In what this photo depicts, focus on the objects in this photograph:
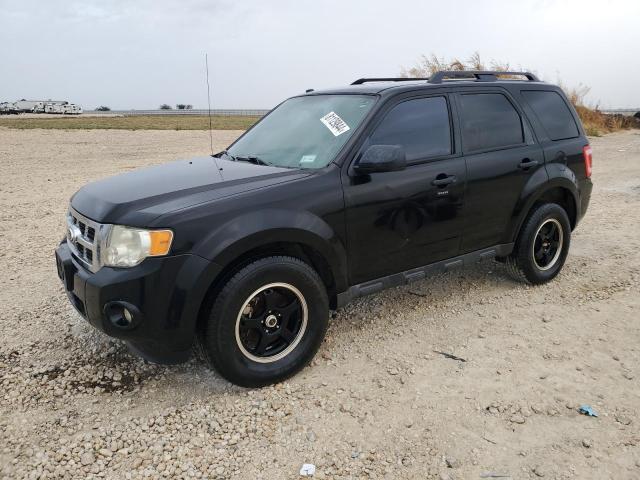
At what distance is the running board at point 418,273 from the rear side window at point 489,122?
33.9 inches

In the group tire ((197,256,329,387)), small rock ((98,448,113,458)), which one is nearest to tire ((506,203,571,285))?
tire ((197,256,329,387))

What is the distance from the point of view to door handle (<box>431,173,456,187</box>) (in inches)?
151

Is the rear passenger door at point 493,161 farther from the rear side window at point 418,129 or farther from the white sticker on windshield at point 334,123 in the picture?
the white sticker on windshield at point 334,123

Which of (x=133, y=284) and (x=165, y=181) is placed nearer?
(x=133, y=284)

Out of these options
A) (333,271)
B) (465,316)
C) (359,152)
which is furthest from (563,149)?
(333,271)

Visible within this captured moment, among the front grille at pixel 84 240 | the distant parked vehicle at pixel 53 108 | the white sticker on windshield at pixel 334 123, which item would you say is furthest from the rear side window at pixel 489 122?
the distant parked vehicle at pixel 53 108

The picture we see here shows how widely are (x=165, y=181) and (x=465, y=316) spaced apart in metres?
2.59

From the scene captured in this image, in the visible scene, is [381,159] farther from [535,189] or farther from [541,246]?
[541,246]

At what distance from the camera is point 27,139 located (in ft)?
66.2

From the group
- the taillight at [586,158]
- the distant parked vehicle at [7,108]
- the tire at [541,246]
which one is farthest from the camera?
the distant parked vehicle at [7,108]

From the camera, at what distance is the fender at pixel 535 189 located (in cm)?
447

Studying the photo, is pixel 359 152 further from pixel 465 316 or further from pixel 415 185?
pixel 465 316

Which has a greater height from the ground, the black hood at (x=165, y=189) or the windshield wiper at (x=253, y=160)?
the windshield wiper at (x=253, y=160)

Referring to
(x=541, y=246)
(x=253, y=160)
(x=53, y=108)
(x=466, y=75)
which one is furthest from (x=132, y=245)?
(x=53, y=108)
